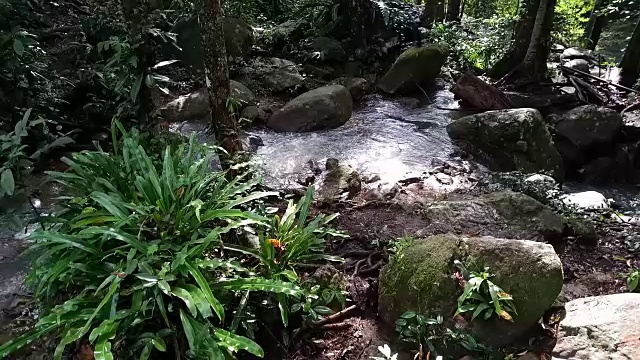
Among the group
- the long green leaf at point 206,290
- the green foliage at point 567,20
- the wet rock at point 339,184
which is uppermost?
the green foliage at point 567,20

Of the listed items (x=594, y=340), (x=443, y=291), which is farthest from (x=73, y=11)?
(x=594, y=340)

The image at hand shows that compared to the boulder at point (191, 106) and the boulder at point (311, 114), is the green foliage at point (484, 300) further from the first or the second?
the boulder at point (191, 106)

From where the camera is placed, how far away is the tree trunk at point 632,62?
8656mm

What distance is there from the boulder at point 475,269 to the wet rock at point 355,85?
537 centimetres

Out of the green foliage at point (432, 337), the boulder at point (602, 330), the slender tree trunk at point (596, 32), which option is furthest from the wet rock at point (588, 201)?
the slender tree trunk at point (596, 32)

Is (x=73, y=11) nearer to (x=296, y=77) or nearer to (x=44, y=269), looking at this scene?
(x=296, y=77)

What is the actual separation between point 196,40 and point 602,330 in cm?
730

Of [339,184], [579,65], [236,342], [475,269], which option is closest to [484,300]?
[475,269]

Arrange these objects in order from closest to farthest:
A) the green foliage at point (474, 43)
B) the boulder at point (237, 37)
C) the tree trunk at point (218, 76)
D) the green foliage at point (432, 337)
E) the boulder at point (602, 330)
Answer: the boulder at point (602, 330)
the green foliage at point (432, 337)
the tree trunk at point (218, 76)
the boulder at point (237, 37)
the green foliage at point (474, 43)

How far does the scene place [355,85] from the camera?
8.39 meters

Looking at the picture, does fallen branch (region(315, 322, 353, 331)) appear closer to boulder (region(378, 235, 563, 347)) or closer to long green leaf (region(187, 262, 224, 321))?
boulder (region(378, 235, 563, 347))

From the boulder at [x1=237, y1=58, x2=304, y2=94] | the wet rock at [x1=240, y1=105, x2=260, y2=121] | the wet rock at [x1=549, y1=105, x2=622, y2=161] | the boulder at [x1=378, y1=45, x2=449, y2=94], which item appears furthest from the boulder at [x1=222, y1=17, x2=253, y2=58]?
the wet rock at [x1=549, y1=105, x2=622, y2=161]

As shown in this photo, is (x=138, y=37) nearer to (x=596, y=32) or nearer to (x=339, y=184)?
(x=339, y=184)

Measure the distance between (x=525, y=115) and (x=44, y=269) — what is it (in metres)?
6.10
